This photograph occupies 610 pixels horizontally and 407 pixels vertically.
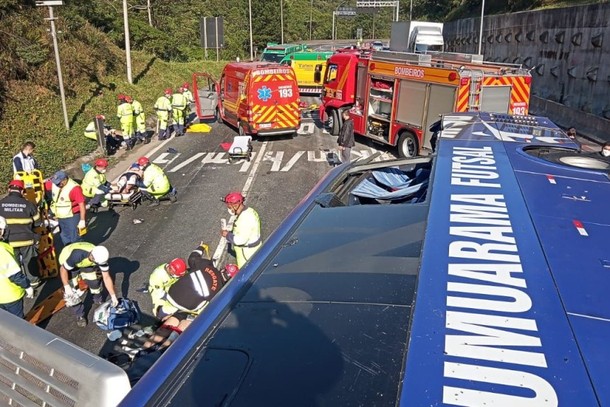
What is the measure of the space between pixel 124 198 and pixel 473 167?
833 cm

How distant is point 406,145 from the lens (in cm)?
1420

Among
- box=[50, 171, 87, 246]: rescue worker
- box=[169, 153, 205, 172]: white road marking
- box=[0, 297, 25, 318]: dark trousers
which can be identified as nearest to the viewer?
box=[0, 297, 25, 318]: dark trousers

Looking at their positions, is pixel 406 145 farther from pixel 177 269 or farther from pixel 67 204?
pixel 177 269

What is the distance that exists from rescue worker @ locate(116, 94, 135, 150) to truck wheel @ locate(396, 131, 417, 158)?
8082mm

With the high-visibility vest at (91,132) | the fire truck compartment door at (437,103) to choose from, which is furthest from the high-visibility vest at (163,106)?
the fire truck compartment door at (437,103)

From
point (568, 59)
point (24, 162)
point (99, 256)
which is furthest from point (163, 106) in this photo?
point (568, 59)

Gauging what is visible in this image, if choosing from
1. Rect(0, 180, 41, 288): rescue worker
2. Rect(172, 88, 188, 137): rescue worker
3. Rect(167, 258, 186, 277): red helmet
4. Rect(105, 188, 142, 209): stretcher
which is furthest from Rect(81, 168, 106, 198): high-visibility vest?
Rect(172, 88, 188, 137): rescue worker

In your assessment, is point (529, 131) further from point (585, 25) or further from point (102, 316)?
point (585, 25)

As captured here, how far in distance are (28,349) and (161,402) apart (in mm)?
591

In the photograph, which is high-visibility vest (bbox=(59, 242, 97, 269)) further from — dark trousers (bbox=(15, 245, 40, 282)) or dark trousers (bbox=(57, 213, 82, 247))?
dark trousers (bbox=(57, 213, 82, 247))

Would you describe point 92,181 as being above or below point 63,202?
below

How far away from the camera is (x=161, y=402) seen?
1.88 meters

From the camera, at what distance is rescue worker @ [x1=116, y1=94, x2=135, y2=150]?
1530cm

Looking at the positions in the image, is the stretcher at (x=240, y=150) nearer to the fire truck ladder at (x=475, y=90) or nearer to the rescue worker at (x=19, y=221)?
the fire truck ladder at (x=475, y=90)
